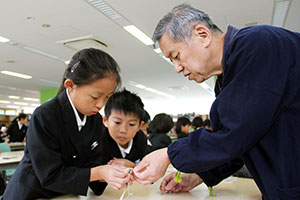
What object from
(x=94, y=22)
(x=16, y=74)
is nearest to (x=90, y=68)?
(x=94, y=22)

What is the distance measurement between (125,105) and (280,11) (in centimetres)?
409

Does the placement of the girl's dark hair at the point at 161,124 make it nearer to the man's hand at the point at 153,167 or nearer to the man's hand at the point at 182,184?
the man's hand at the point at 182,184

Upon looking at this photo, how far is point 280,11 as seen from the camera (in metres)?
4.57

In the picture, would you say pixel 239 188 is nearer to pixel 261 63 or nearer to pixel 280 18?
pixel 261 63


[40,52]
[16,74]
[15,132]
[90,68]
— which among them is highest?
[90,68]

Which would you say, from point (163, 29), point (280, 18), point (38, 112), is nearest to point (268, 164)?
point (163, 29)

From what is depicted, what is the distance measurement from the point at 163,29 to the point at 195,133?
414 millimetres

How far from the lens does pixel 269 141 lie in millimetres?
766

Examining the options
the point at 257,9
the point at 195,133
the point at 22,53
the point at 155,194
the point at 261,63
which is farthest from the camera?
the point at 22,53

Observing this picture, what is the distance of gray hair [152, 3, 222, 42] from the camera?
932mm

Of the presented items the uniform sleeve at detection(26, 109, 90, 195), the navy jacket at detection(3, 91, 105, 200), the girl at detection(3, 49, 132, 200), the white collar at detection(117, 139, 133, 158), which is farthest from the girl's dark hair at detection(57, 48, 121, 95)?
the white collar at detection(117, 139, 133, 158)

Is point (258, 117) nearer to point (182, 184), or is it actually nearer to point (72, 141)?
point (182, 184)

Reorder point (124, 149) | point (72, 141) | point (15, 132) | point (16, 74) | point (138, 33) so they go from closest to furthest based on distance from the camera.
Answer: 1. point (72, 141)
2. point (124, 149)
3. point (138, 33)
4. point (15, 132)
5. point (16, 74)

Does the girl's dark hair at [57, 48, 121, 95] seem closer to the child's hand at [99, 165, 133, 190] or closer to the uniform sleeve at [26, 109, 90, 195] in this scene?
the uniform sleeve at [26, 109, 90, 195]
